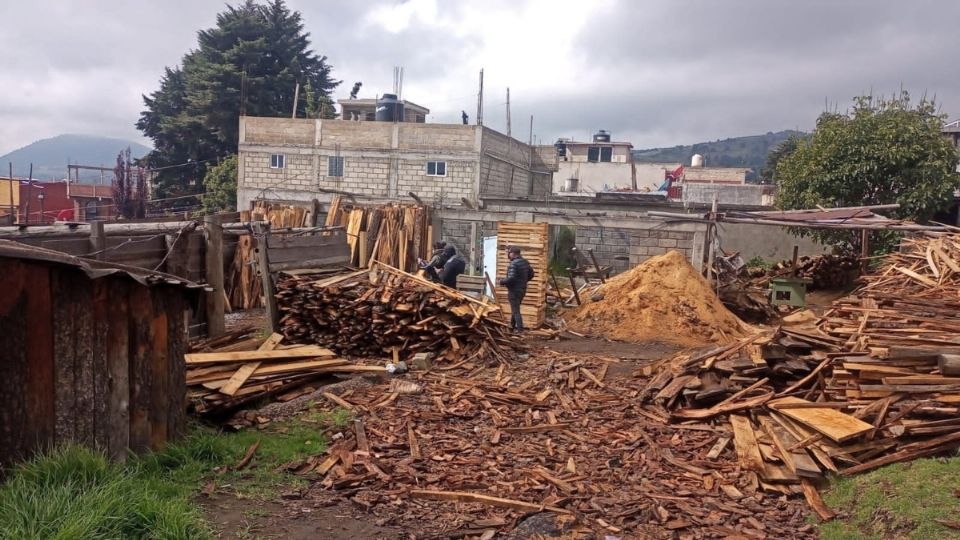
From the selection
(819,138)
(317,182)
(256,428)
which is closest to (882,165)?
(819,138)

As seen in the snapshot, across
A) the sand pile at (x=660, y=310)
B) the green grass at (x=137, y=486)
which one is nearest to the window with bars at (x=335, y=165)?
the sand pile at (x=660, y=310)

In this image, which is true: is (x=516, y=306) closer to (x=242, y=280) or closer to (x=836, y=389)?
(x=242, y=280)

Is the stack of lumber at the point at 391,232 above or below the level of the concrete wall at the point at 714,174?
below

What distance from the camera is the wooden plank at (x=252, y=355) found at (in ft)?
26.2

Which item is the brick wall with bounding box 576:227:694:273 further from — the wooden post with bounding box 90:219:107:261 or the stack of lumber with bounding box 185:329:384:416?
the wooden post with bounding box 90:219:107:261

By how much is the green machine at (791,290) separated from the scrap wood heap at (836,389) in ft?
25.8

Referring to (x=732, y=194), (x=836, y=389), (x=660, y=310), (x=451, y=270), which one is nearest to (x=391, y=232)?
(x=451, y=270)

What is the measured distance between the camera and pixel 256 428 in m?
7.29

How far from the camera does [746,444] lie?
7.08m

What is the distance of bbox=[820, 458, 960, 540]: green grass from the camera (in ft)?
17.0

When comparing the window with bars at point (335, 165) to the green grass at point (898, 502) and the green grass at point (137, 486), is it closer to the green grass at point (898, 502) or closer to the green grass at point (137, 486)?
the green grass at point (137, 486)

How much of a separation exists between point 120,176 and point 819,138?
3145 cm

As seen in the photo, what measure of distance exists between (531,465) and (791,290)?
1353 centimetres

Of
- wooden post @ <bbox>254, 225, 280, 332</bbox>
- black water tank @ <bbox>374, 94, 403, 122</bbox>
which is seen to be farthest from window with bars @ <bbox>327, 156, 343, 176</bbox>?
wooden post @ <bbox>254, 225, 280, 332</bbox>
